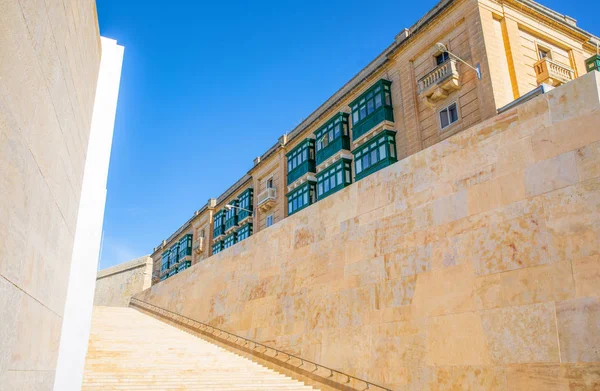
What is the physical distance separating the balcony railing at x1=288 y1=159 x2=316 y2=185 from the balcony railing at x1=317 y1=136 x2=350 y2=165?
1042 millimetres

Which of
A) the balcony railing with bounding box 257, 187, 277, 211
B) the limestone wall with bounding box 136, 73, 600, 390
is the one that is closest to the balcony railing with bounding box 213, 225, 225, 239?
the balcony railing with bounding box 257, 187, 277, 211

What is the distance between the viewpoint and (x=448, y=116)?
55.0ft

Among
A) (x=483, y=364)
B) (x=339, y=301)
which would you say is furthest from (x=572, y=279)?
(x=339, y=301)

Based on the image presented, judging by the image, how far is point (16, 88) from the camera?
9.86ft

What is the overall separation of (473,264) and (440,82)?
1042 centimetres

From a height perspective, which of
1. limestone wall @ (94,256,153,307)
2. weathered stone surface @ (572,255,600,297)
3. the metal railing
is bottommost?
weathered stone surface @ (572,255,600,297)

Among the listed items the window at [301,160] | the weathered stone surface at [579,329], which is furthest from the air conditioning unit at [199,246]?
the weathered stone surface at [579,329]

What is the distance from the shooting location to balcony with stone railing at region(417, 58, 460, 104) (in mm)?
16344

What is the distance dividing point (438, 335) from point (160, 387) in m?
4.65

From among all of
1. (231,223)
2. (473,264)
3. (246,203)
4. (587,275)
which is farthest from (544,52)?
(231,223)

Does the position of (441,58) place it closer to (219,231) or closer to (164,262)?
(219,231)

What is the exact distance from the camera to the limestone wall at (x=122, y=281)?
38250mm

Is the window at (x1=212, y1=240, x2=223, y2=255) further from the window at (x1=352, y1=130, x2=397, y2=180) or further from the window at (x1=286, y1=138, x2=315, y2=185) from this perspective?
the window at (x1=352, y1=130, x2=397, y2=180)

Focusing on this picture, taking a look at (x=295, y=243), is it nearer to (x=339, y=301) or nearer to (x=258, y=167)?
(x=339, y=301)
